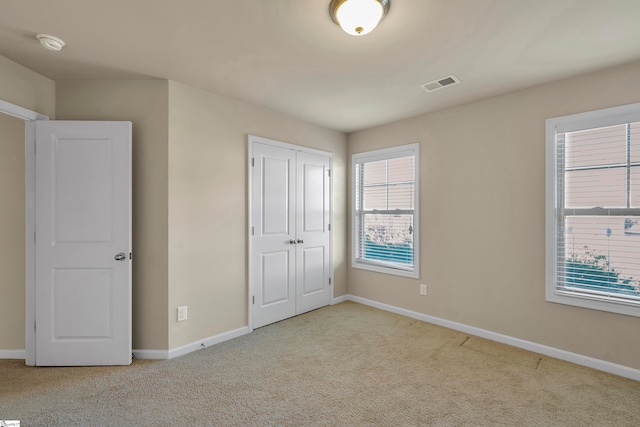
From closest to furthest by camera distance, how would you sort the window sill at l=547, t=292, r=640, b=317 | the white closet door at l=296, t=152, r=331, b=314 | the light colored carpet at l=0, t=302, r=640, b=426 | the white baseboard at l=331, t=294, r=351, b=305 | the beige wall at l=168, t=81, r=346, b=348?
1. the light colored carpet at l=0, t=302, r=640, b=426
2. the window sill at l=547, t=292, r=640, b=317
3. the beige wall at l=168, t=81, r=346, b=348
4. the white closet door at l=296, t=152, r=331, b=314
5. the white baseboard at l=331, t=294, r=351, b=305

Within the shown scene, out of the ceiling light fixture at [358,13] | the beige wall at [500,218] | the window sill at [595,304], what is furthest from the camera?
the beige wall at [500,218]

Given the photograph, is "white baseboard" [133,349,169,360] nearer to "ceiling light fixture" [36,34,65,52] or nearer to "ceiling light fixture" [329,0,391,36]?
"ceiling light fixture" [36,34,65,52]

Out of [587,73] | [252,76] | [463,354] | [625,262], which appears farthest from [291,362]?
[587,73]

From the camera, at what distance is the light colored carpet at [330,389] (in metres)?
2.01

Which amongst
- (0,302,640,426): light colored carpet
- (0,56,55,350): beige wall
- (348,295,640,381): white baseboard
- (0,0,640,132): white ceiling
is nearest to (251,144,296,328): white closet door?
(0,302,640,426): light colored carpet

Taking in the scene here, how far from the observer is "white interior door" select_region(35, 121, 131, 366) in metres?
2.63

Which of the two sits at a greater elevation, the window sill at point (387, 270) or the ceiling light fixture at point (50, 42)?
the ceiling light fixture at point (50, 42)

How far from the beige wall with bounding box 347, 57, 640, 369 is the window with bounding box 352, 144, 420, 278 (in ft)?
0.45

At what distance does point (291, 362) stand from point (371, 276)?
6.32ft

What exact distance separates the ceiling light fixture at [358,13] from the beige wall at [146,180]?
1813 mm

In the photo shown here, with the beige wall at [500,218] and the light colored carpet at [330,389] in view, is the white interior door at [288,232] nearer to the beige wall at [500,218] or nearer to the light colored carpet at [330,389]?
the light colored carpet at [330,389]

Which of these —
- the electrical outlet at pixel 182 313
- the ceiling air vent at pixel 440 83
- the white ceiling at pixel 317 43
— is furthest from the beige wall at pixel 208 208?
the ceiling air vent at pixel 440 83

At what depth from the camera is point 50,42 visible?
84.0 inches

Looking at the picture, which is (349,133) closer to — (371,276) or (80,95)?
(371,276)
